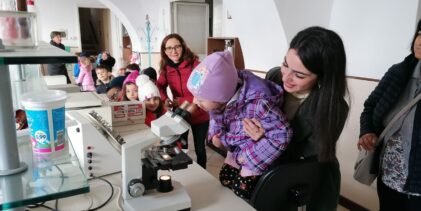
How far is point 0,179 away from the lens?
2.36ft

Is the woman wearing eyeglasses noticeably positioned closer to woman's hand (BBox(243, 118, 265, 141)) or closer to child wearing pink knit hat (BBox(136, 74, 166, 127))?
child wearing pink knit hat (BBox(136, 74, 166, 127))

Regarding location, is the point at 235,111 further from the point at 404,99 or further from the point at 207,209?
the point at 404,99

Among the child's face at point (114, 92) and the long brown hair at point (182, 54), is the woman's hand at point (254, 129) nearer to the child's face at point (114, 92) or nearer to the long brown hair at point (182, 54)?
the long brown hair at point (182, 54)

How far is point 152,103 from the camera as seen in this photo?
191cm

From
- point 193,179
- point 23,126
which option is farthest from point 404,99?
point 23,126

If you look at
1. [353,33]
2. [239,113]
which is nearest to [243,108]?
[239,113]

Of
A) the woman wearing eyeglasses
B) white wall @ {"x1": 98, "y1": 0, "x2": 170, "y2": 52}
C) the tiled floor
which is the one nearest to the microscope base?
the woman wearing eyeglasses

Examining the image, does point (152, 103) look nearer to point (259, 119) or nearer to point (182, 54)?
point (182, 54)

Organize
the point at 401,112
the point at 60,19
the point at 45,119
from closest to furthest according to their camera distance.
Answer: the point at 45,119, the point at 401,112, the point at 60,19

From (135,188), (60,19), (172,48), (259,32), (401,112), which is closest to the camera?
(135,188)

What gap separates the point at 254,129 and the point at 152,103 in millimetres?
1045

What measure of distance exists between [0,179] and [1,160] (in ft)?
0.15

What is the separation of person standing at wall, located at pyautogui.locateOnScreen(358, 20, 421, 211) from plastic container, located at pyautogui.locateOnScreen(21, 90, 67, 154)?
131 cm

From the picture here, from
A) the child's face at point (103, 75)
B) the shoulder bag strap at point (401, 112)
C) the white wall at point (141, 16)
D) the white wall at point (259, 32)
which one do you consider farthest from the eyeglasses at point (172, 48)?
the white wall at point (141, 16)
